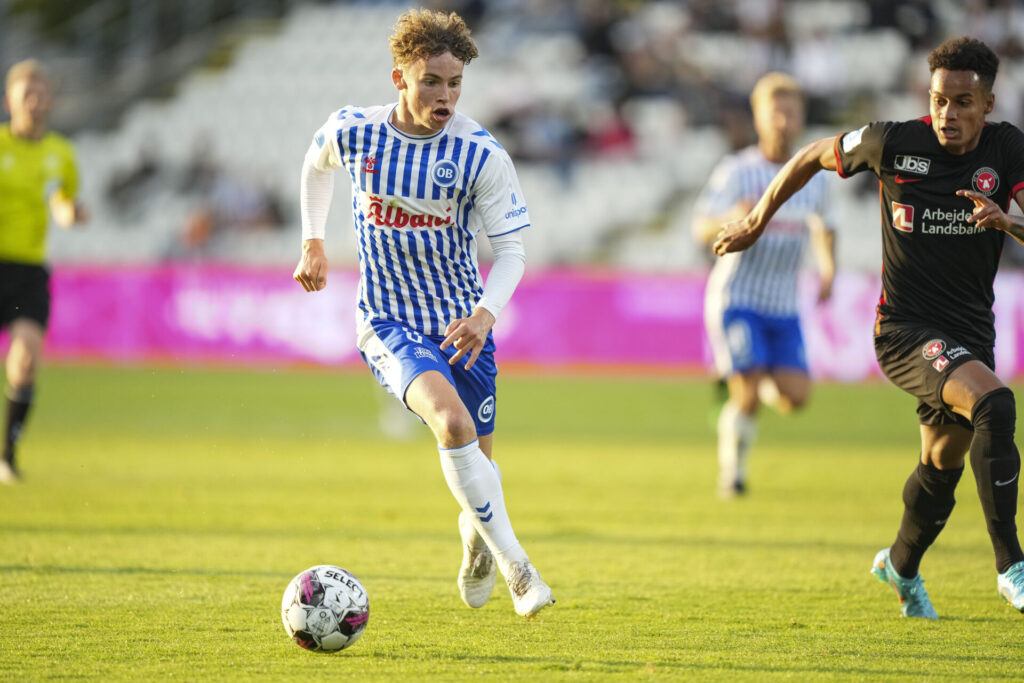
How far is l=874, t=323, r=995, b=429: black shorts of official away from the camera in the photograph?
514 cm

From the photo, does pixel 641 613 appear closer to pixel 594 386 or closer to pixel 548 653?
pixel 548 653

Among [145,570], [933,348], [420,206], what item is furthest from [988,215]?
[145,570]

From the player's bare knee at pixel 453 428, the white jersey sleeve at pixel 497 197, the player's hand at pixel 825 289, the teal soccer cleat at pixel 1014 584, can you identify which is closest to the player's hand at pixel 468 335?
the player's bare knee at pixel 453 428

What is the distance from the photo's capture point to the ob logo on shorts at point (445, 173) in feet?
17.2

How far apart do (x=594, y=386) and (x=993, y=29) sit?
399 inches

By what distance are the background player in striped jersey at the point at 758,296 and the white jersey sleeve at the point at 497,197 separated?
13.4 feet

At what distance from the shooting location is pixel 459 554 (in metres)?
6.97

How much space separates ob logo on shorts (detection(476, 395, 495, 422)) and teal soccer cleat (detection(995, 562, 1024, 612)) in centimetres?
225

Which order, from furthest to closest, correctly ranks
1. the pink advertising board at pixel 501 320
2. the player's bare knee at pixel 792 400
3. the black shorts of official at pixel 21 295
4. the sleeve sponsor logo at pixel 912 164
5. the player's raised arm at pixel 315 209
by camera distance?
the pink advertising board at pixel 501 320 → the black shorts of official at pixel 21 295 → the player's bare knee at pixel 792 400 → the player's raised arm at pixel 315 209 → the sleeve sponsor logo at pixel 912 164

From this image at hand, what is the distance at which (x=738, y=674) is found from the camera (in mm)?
4363

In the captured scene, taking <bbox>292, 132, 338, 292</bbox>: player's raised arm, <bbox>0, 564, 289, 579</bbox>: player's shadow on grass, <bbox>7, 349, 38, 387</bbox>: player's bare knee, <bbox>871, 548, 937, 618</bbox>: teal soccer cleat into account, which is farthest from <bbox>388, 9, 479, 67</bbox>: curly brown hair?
<bbox>7, 349, 38, 387</bbox>: player's bare knee

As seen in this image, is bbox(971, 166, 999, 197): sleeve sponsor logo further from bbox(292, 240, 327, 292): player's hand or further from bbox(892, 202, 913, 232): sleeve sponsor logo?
bbox(292, 240, 327, 292): player's hand

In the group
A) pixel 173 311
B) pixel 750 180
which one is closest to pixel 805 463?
pixel 750 180

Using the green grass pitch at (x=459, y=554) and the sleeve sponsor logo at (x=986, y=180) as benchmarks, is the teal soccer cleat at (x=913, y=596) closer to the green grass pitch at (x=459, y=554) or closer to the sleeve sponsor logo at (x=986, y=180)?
the green grass pitch at (x=459, y=554)
